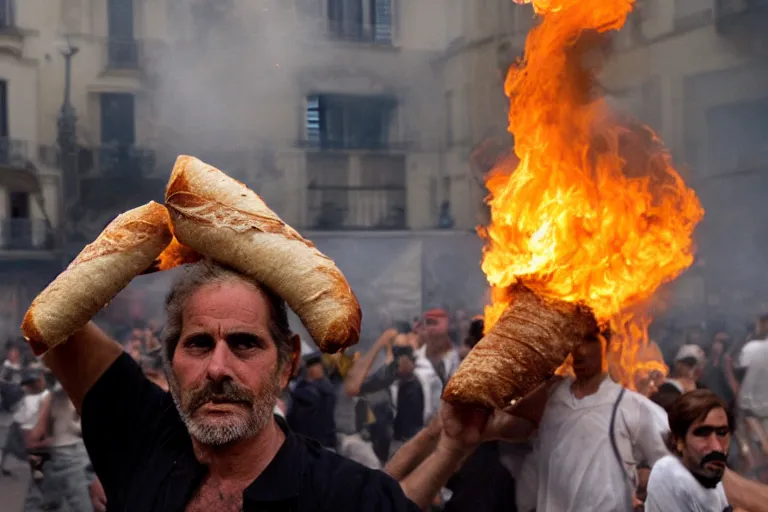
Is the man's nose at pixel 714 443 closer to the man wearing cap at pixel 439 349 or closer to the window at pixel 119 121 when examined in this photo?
the man wearing cap at pixel 439 349

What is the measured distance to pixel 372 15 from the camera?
15.0m

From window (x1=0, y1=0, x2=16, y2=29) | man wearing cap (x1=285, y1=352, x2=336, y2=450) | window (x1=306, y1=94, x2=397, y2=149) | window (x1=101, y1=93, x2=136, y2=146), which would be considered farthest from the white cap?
window (x1=0, y1=0, x2=16, y2=29)

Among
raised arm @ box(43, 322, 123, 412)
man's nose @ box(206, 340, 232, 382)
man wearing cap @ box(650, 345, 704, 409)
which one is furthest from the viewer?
man wearing cap @ box(650, 345, 704, 409)

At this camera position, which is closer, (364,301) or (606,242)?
(606,242)

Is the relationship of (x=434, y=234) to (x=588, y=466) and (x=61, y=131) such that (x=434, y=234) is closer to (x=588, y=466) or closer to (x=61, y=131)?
(x=61, y=131)

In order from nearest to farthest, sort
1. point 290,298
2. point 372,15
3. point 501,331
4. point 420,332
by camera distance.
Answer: point 290,298 → point 501,331 → point 420,332 → point 372,15

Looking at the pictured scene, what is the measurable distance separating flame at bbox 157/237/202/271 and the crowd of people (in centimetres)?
28

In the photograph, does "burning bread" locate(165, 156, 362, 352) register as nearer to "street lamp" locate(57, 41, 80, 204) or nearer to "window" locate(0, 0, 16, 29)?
"street lamp" locate(57, 41, 80, 204)

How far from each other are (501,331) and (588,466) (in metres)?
0.80

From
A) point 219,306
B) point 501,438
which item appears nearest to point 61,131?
point 501,438

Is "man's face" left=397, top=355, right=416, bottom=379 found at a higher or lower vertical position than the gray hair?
lower

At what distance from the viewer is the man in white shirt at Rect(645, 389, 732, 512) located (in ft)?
11.7

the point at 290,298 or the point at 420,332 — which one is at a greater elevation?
the point at 290,298

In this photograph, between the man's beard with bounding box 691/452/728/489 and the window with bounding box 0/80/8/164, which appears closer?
the man's beard with bounding box 691/452/728/489
